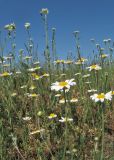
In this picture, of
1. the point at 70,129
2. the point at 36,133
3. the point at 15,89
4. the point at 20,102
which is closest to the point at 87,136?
the point at 70,129

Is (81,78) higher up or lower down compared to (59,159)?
higher up

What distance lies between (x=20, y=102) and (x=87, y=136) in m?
1.16

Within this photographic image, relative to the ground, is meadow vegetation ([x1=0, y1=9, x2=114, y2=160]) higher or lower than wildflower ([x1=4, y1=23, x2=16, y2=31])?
lower

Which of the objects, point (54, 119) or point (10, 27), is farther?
point (10, 27)

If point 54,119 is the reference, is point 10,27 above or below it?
above

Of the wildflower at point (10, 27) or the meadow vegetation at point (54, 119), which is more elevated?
the wildflower at point (10, 27)

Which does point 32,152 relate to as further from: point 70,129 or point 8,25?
point 8,25

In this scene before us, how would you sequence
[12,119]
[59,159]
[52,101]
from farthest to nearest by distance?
[52,101] → [12,119] → [59,159]

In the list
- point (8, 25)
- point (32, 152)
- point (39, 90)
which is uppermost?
point (8, 25)

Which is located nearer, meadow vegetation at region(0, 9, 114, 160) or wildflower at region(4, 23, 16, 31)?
meadow vegetation at region(0, 9, 114, 160)

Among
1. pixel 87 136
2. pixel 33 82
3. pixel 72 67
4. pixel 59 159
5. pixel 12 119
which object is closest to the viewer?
pixel 59 159

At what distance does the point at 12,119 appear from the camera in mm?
3979

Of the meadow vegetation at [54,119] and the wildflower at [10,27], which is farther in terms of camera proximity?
the wildflower at [10,27]

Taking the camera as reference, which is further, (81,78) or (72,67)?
(72,67)
